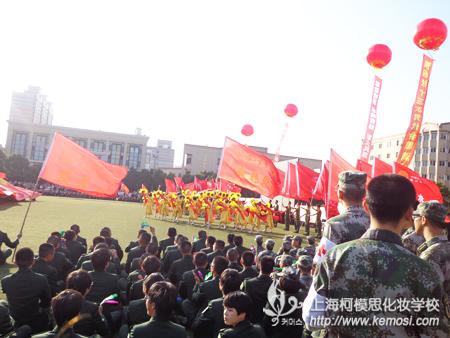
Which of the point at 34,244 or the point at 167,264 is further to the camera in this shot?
the point at 34,244

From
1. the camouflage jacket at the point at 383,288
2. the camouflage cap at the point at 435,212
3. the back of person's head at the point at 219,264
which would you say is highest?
the camouflage cap at the point at 435,212

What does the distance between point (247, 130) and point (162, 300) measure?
27.5m

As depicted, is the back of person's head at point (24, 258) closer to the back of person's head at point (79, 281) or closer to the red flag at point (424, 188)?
the back of person's head at point (79, 281)

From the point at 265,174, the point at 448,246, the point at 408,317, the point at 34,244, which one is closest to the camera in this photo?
the point at 408,317

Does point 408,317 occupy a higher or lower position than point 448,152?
lower

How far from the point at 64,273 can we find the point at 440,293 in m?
6.11

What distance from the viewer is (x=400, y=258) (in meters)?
1.91

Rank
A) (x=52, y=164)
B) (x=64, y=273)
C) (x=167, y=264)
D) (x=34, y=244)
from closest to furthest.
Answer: (x=64, y=273) < (x=167, y=264) < (x=52, y=164) < (x=34, y=244)

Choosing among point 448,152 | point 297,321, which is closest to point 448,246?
point 297,321

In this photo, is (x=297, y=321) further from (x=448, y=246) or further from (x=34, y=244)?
(x=34, y=244)

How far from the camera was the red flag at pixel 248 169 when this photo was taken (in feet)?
43.1

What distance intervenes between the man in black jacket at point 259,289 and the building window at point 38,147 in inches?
3465

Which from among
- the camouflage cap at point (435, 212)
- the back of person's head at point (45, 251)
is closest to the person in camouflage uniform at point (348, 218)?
the camouflage cap at point (435, 212)

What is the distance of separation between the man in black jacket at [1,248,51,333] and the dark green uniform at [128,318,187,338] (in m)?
2.18
